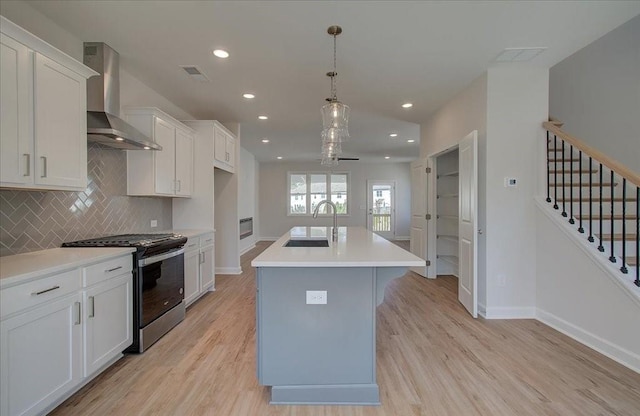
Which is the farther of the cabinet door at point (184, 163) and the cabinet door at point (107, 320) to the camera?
the cabinet door at point (184, 163)

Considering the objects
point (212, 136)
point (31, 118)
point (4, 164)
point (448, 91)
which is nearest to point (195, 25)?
point (31, 118)

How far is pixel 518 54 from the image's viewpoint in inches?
116

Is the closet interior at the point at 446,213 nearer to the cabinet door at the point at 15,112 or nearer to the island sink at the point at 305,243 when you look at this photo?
the island sink at the point at 305,243

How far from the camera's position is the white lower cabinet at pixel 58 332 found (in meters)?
1.51

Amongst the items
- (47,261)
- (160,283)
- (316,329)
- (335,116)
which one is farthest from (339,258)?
(160,283)

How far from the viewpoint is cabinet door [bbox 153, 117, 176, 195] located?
10.9ft

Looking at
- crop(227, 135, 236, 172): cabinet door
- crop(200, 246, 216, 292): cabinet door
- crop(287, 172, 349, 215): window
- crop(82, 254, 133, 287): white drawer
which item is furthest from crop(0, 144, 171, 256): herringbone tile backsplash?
crop(287, 172, 349, 215): window

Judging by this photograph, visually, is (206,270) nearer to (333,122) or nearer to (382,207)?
(333,122)

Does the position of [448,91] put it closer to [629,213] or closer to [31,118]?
[629,213]

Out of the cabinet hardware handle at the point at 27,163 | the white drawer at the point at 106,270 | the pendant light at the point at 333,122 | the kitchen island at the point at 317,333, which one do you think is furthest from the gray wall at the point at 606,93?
the cabinet hardware handle at the point at 27,163

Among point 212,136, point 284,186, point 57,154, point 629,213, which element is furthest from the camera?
point 284,186

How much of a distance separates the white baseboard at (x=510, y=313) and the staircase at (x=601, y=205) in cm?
99

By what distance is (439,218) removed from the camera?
5.40 m

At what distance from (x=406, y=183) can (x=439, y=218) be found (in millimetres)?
4968
